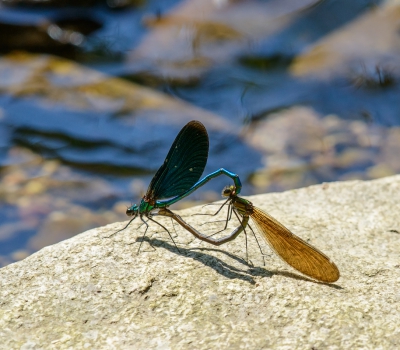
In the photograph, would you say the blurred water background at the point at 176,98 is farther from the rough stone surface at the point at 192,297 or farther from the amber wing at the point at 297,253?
the amber wing at the point at 297,253

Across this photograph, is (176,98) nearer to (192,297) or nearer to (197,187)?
(197,187)

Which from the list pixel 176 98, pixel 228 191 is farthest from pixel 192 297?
pixel 176 98

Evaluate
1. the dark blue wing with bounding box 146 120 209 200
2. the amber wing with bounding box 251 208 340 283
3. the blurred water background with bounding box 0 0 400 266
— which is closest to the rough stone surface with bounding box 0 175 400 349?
the amber wing with bounding box 251 208 340 283

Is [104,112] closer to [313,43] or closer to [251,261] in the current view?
[313,43]

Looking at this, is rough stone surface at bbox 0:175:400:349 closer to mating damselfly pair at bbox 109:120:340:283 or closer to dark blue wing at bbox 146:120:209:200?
mating damselfly pair at bbox 109:120:340:283

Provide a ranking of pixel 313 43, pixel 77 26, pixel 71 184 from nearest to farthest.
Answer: pixel 71 184, pixel 313 43, pixel 77 26

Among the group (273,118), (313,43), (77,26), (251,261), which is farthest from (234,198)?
(77,26)

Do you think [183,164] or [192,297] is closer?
[192,297]
